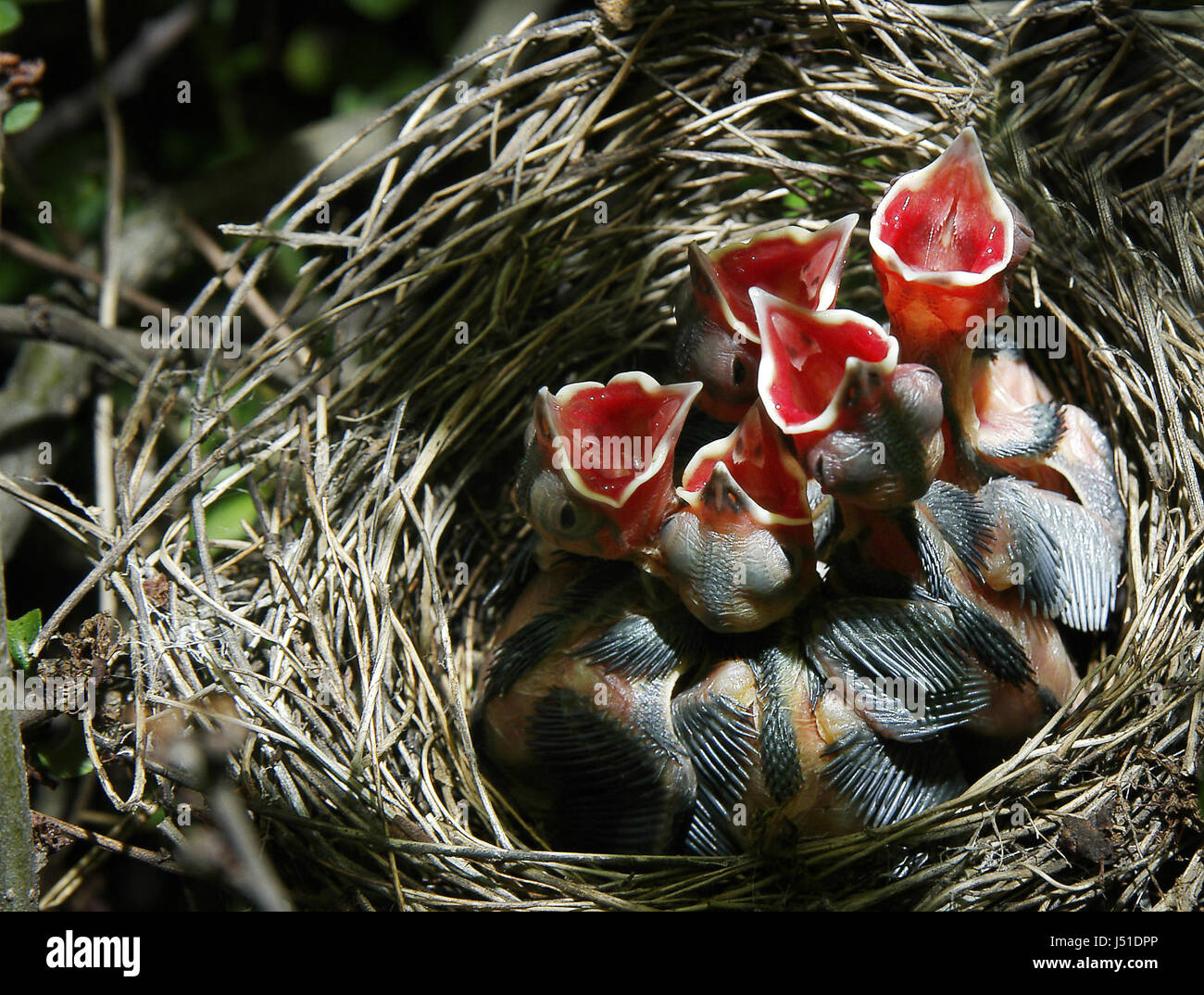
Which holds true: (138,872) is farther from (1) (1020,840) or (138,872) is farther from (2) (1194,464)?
(2) (1194,464)

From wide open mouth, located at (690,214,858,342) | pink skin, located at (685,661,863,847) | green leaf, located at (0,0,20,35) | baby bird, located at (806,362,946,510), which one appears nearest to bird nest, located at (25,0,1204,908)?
pink skin, located at (685,661,863,847)

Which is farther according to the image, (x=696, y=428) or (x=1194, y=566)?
(x=696, y=428)

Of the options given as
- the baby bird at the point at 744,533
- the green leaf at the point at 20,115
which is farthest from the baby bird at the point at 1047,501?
the green leaf at the point at 20,115

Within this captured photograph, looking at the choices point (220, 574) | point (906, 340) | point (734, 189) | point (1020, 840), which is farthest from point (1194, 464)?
point (220, 574)

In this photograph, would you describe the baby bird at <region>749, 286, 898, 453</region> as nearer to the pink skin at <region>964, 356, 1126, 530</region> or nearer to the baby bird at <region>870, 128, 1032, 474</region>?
the baby bird at <region>870, 128, 1032, 474</region>

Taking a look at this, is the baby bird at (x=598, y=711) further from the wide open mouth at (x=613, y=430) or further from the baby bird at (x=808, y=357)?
the baby bird at (x=808, y=357)
